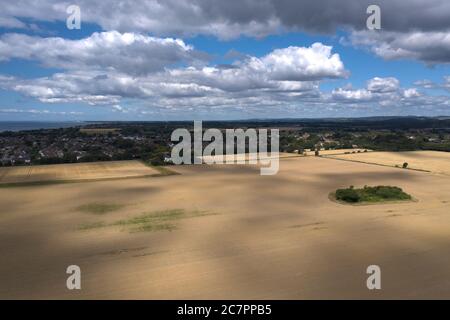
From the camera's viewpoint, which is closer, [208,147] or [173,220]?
[173,220]

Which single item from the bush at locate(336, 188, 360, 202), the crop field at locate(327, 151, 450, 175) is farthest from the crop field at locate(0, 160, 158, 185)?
the crop field at locate(327, 151, 450, 175)

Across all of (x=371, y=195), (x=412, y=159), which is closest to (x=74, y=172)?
(x=371, y=195)

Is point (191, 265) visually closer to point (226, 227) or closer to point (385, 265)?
point (226, 227)

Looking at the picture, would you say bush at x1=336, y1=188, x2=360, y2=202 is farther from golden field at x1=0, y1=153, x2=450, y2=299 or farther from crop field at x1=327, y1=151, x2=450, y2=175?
crop field at x1=327, y1=151, x2=450, y2=175

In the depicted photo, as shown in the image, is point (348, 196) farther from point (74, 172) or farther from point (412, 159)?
point (412, 159)

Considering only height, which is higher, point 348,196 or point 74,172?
point 74,172

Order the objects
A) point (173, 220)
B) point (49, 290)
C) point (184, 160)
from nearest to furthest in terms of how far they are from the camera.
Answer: point (49, 290)
point (173, 220)
point (184, 160)
